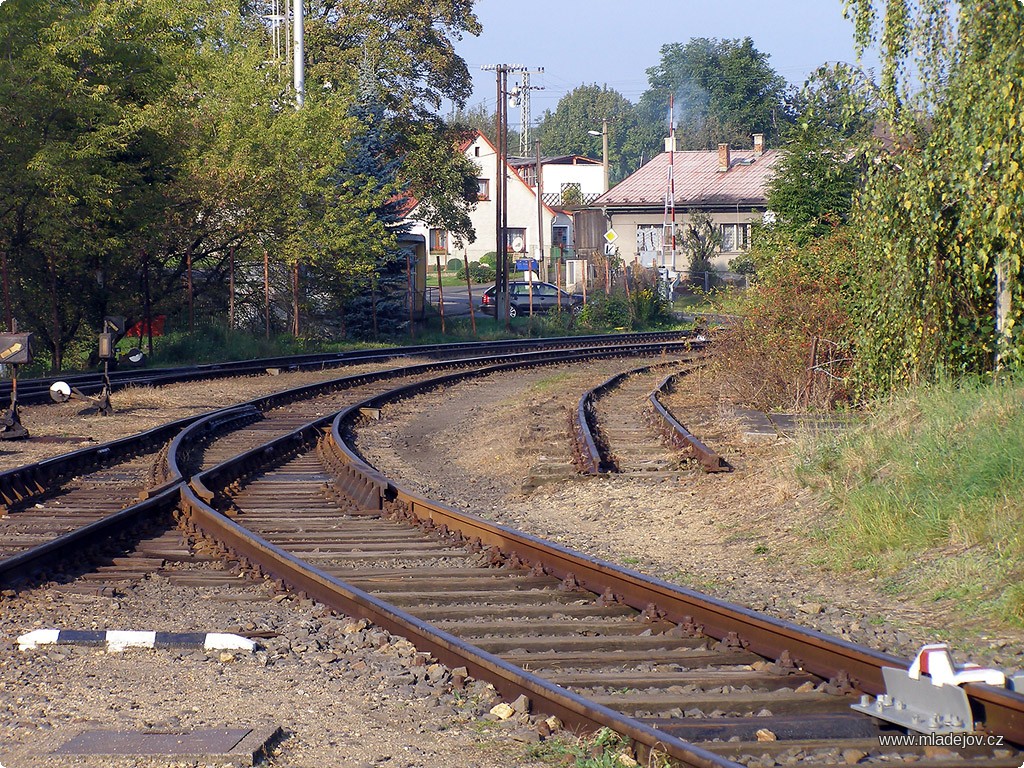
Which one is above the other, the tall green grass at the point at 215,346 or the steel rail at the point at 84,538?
the tall green grass at the point at 215,346

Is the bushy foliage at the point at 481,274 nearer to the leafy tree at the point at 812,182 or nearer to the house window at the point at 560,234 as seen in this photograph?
the house window at the point at 560,234

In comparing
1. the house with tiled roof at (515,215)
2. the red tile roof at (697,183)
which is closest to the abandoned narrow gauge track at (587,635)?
the red tile roof at (697,183)

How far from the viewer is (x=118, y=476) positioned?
12.7 meters

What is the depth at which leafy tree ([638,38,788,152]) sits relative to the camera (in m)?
94.9

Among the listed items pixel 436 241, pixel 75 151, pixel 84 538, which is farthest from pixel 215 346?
pixel 436 241

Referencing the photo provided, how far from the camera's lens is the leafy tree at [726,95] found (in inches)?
3735

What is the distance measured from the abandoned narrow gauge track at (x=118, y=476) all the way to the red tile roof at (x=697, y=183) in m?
47.1

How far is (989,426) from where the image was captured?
29.6 ft

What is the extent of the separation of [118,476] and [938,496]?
27.5 ft

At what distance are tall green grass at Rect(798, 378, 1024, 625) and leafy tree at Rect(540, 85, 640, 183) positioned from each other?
15190cm

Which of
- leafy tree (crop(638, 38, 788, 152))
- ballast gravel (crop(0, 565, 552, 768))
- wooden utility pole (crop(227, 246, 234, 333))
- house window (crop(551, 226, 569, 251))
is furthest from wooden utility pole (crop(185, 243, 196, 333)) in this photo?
house window (crop(551, 226, 569, 251))

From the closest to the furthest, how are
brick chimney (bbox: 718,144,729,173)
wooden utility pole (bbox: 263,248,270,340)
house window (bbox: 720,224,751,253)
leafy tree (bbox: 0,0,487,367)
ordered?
leafy tree (bbox: 0,0,487,367) < wooden utility pole (bbox: 263,248,270,340) < house window (bbox: 720,224,751,253) < brick chimney (bbox: 718,144,729,173)

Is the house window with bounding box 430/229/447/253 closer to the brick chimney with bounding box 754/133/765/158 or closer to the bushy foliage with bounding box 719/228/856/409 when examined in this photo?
the brick chimney with bounding box 754/133/765/158

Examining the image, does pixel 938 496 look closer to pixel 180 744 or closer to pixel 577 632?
pixel 577 632
